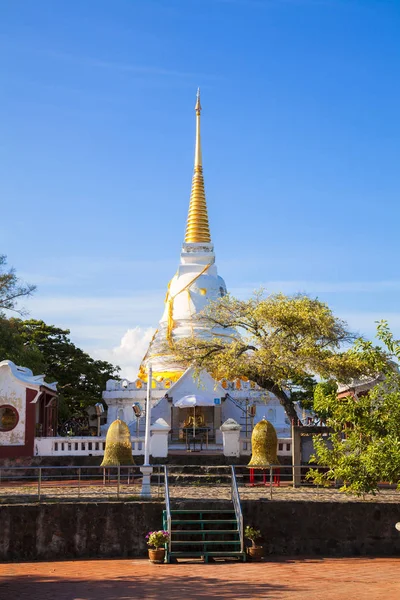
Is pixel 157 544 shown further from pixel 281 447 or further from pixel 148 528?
pixel 281 447

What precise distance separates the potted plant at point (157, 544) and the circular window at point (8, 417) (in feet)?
47.2

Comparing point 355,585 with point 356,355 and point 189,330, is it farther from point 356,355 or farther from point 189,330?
point 189,330

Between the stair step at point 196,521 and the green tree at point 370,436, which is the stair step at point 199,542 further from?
the green tree at point 370,436

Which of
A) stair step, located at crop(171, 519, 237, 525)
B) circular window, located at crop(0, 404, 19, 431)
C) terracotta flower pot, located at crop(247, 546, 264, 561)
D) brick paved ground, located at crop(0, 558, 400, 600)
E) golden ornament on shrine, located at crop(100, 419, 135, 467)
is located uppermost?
circular window, located at crop(0, 404, 19, 431)

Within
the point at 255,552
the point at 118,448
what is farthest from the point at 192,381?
the point at 255,552

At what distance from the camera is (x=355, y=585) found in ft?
53.2

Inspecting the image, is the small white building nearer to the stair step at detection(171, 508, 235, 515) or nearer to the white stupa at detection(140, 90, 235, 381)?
the stair step at detection(171, 508, 235, 515)

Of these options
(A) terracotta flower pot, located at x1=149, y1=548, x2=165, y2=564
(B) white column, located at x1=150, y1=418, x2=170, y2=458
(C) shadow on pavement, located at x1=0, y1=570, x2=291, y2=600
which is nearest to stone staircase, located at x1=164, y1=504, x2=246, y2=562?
(A) terracotta flower pot, located at x1=149, y1=548, x2=165, y2=564

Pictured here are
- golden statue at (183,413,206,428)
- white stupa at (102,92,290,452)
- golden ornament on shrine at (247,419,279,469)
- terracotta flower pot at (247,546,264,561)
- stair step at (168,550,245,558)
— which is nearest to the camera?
stair step at (168,550,245,558)

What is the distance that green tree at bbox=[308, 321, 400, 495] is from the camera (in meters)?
19.0

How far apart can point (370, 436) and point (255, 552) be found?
12.8 ft

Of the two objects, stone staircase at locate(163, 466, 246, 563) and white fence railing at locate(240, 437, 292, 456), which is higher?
white fence railing at locate(240, 437, 292, 456)

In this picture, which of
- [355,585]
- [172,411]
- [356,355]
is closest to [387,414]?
[356,355]

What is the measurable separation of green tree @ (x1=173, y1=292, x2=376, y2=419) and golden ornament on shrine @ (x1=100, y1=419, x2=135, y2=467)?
3585 mm
